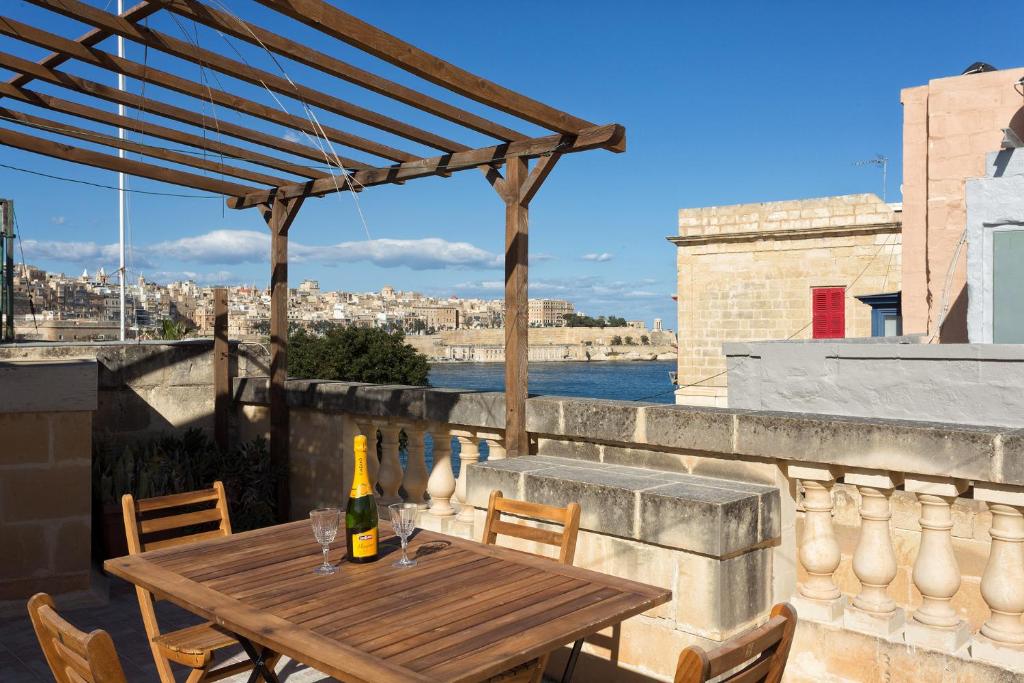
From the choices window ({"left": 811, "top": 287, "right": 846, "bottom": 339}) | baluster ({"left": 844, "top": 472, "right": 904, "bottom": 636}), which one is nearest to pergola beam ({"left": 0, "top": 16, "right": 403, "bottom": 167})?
baluster ({"left": 844, "top": 472, "right": 904, "bottom": 636})

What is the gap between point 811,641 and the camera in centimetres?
267

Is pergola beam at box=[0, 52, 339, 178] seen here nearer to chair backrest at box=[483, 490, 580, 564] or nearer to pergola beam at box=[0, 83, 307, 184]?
pergola beam at box=[0, 83, 307, 184]

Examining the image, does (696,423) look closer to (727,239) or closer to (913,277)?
(913,277)

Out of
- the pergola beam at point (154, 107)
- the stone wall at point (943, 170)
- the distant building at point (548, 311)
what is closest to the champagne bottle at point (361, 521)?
the pergola beam at point (154, 107)

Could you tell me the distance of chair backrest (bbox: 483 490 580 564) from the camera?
2.60 metres

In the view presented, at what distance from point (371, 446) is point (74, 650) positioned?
3300mm

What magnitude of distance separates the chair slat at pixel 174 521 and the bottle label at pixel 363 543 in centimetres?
86

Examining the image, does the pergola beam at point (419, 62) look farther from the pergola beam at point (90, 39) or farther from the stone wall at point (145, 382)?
the stone wall at point (145, 382)

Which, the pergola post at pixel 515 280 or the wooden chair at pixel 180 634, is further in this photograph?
the pergola post at pixel 515 280

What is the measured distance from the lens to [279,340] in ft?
18.5

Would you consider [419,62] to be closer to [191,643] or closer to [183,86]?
[183,86]

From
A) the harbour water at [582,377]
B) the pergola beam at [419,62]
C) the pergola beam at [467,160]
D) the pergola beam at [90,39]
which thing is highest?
the pergola beam at [90,39]

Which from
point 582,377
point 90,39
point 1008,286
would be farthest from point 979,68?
point 582,377

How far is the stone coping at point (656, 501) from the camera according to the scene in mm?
2600
